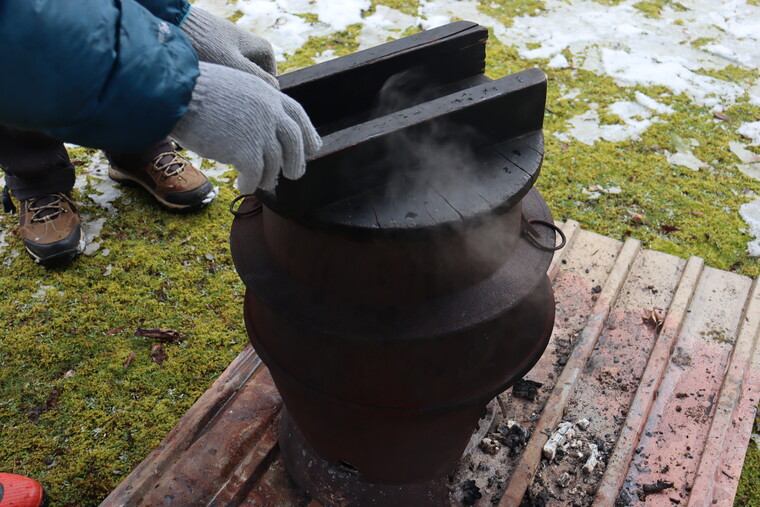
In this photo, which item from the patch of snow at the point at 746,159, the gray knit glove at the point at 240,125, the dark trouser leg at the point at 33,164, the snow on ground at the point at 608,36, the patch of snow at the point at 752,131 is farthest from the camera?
the snow on ground at the point at 608,36

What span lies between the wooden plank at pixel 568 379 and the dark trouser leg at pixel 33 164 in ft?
9.28

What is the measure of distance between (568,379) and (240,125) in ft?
6.18

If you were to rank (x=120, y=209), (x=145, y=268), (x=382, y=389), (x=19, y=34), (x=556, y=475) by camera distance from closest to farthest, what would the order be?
(x=19, y=34), (x=382, y=389), (x=556, y=475), (x=145, y=268), (x=120, y=209)

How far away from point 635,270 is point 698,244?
2.16 ft

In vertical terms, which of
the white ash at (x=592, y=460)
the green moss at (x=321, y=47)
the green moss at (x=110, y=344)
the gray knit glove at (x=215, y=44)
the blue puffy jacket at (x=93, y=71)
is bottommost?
the green moss at (x=110, y=344)

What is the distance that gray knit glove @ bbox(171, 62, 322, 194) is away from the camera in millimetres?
1207

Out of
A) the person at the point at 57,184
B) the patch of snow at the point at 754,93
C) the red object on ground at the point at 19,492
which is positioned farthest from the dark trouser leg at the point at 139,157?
the patch of snow at the point at 754,93

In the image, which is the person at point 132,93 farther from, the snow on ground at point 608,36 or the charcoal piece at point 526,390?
the snow on ground at point 608,36

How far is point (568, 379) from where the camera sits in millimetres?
2533

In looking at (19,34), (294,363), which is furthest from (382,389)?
(19,34)

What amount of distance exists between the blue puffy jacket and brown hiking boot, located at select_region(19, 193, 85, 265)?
7.72ft

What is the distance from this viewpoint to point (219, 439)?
2357mm

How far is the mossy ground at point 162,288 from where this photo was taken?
257 centimetres

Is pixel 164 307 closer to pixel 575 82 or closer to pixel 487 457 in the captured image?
pixel 487 457
